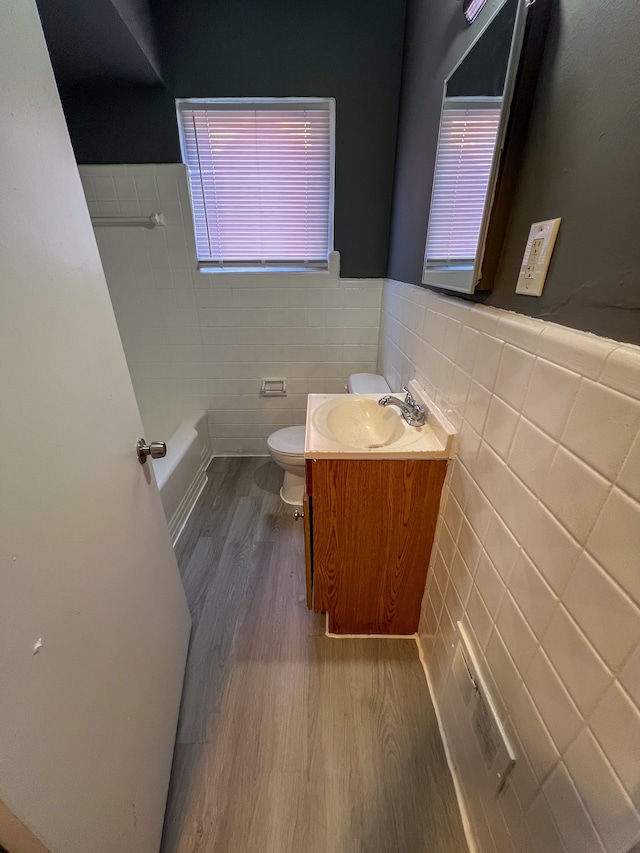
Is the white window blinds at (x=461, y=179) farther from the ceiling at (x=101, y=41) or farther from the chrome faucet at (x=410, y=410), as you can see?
the ceiling at (x=101, y=41)

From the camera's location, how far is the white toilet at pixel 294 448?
1.87 metres

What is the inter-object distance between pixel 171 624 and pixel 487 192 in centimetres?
146

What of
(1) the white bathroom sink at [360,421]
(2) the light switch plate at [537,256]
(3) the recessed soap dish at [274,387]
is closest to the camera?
(2) the light switch plate at [537,256]

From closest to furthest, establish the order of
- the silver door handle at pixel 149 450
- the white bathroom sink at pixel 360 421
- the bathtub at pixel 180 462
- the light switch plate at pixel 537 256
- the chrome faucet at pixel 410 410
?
the light switch plate at pixel 537 256, the silver door handle at pixel 149 450, the chrome faucet at pixel 410 410, the white bathroom sink at pixel 360 421, the bathtub at pixel 180 462

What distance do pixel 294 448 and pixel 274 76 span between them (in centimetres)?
193

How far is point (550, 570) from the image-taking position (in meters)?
0.58

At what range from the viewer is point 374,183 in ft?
6.21

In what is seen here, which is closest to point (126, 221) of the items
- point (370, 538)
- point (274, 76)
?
point (274, 76)

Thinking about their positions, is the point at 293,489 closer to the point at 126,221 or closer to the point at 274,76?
the point at 126,221

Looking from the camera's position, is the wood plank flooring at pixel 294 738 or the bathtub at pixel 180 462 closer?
the wood plank flooring at pixel 294 738

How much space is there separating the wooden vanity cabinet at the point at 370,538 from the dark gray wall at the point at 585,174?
57cm

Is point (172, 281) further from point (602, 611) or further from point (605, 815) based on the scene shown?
point (605, 815)

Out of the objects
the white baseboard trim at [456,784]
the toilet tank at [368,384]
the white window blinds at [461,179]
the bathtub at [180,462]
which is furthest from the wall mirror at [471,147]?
the bathtub at [180,462]

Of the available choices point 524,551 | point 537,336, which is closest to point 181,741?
point 524,551
